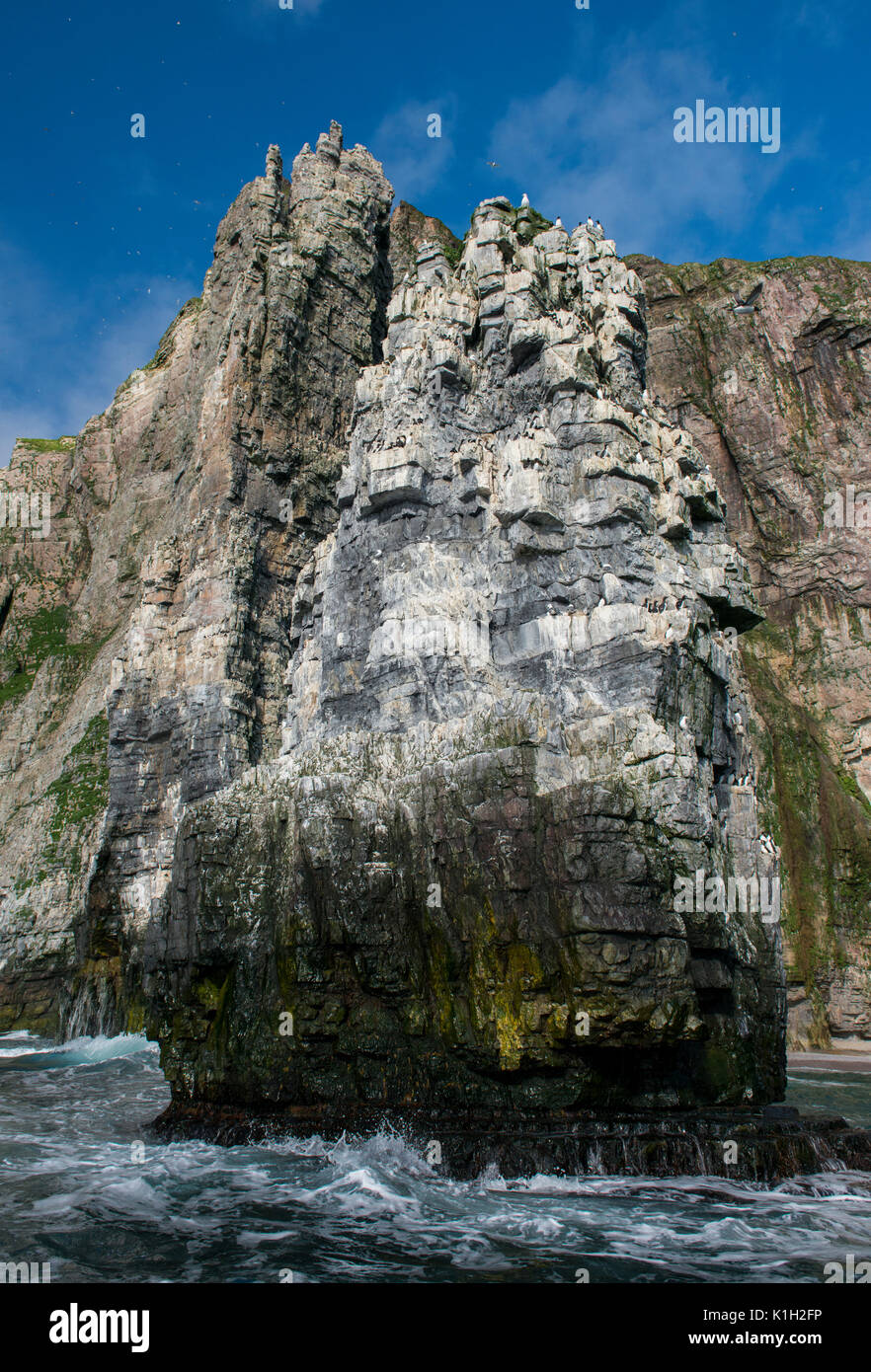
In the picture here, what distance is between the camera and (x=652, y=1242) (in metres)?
14.1

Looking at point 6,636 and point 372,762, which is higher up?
point 6,636

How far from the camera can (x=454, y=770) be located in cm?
2247

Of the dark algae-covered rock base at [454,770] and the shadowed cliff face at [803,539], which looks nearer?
the dark algae-covered rock base at [454,770]

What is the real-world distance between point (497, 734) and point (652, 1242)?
38.9 ft

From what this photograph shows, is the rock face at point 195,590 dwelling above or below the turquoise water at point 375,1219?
above

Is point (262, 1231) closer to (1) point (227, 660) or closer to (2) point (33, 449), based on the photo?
(1) point (227, 660)

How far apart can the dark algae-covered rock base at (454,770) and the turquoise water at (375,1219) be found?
1.11m

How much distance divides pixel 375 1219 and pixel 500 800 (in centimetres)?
892

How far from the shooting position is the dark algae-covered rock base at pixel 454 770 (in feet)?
64.8

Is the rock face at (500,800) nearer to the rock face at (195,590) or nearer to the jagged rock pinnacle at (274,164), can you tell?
the rock face at (195,590)

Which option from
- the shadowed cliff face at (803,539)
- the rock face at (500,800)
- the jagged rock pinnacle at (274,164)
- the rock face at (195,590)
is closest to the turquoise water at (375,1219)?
the rock face at (500,800)

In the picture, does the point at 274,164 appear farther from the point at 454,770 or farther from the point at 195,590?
the point at 454,770

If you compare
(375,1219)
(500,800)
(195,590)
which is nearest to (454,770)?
(500,800)
